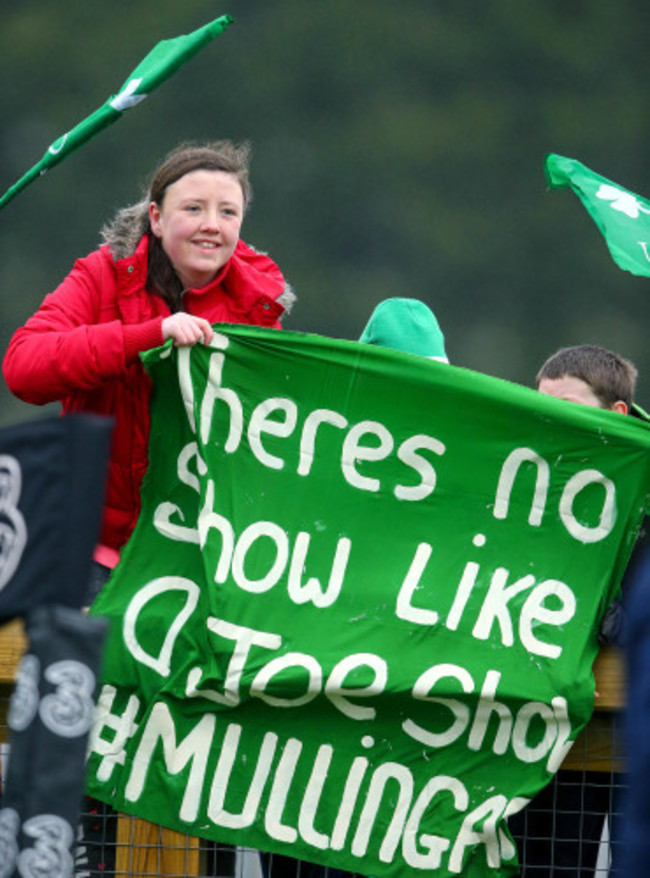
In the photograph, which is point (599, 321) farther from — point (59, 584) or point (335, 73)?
point (59, 584)

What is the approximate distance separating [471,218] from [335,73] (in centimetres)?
76

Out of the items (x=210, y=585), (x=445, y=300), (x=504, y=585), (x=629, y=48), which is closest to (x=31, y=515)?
(x=210, y=585)

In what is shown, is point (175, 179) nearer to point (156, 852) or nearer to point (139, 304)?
point (139, 304)

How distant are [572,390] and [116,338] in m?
1.07

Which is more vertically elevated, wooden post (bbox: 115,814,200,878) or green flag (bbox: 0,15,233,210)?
green flag (bbox: 0,15,233,210)

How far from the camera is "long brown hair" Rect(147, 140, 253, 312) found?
3896mm

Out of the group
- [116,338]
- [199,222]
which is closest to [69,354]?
[116,338]

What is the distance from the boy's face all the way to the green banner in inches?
11.6

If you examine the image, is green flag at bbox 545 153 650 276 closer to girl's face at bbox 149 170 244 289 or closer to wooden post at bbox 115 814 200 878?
girl's face at bbox 149 170 244 289

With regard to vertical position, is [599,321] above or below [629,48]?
below

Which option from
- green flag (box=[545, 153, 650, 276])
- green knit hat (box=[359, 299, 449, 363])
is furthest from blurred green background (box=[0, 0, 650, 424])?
green knit hat (box=[359, 299, 449, 363])

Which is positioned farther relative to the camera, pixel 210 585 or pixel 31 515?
pixel 210 585

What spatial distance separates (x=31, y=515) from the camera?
8.86ft

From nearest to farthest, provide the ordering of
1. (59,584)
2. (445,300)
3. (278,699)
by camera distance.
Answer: (59,584) → (278,699) → (445,300)
